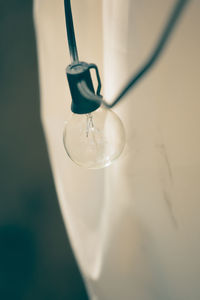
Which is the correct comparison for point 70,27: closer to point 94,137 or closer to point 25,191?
point 94,137

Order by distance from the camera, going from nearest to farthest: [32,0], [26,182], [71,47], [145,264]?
[71,47] → [145,264] → [32,0] → [26,182]

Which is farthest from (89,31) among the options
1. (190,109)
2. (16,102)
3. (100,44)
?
(16,102)

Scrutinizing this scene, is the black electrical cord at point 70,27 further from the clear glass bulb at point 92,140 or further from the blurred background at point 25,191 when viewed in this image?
the blurred background at point 25,191

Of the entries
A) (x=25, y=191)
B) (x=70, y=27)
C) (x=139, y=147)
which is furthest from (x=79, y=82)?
(x=25, y=191)

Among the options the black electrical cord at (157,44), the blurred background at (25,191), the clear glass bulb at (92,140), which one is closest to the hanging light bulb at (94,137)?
the clear glass bulb at (92,140)

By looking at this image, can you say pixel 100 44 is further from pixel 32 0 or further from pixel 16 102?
pixel 16 102

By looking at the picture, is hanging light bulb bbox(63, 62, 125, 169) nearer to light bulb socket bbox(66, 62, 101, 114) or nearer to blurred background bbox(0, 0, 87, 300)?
light bulb socket bbox(66, 62, 101, 114)

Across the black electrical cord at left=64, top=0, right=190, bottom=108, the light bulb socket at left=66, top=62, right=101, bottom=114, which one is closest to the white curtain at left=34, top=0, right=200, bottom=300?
the black electrical cord at left=64, top=0, right=190, bottom=108
